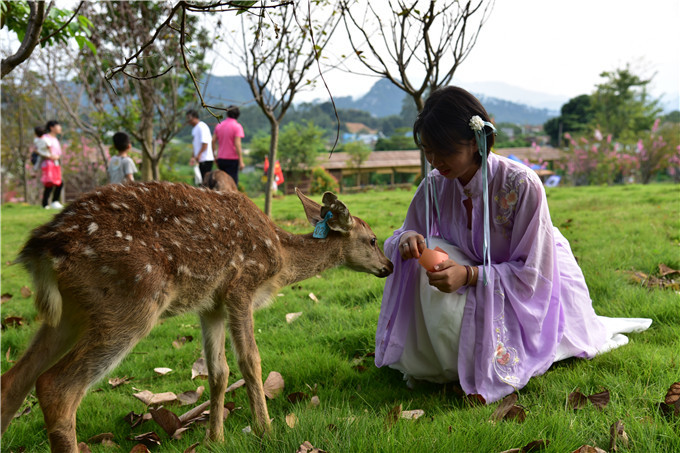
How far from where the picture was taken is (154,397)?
3436 mm

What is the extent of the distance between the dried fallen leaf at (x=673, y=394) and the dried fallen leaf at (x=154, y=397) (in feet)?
9.19

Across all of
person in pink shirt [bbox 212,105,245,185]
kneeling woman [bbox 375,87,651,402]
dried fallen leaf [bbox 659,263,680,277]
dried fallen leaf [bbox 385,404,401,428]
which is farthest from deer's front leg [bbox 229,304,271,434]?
person in pink shirt [bbox 212,105,245,185]

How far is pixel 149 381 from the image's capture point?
3943 millimetres

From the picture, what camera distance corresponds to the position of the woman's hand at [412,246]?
3.41m

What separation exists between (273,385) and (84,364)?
130cm

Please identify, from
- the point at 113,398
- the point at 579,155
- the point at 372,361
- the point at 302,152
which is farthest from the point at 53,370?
the point at 302,152

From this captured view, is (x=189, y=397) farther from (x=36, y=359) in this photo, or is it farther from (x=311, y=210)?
(x=311, y=210)

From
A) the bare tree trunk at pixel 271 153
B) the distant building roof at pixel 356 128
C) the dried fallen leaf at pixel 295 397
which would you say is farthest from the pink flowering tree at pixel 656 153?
the distant building roof at pixel 356 128

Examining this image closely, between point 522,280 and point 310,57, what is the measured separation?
240 inches

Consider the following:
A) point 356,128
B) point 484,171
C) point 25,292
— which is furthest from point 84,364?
point 356,128

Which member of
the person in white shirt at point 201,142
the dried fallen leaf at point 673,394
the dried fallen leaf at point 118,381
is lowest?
the dried fallen leaf at point 118,381

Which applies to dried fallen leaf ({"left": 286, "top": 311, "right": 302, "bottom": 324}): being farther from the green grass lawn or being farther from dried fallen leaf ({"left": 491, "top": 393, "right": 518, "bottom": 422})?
dried fallen leaf ({"left": 491, "top": 393, "right": 518, "bottom": 422})

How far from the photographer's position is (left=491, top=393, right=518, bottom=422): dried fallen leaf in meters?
2.74

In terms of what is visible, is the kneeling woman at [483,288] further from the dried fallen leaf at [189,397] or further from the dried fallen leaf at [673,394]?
the dried fallen leaf at [189,397]
